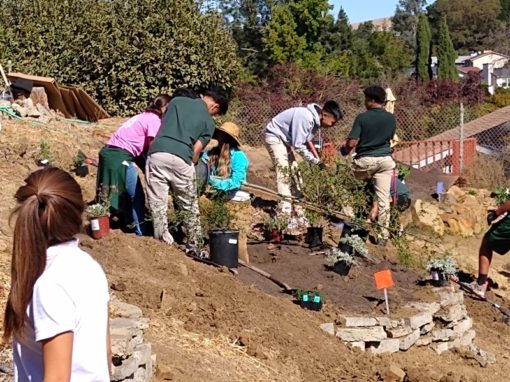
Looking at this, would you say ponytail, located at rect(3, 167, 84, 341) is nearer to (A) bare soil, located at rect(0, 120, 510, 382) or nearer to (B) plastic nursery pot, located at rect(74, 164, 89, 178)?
(A) bare soil, located at rect(0, 120, 510, 382)

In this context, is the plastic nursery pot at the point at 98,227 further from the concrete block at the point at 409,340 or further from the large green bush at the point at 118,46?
the large green bush at the point at 118,46

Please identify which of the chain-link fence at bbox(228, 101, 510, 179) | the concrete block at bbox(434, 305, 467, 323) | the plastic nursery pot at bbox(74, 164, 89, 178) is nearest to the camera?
the concrete block at bbox(434, 305, 467, 323)

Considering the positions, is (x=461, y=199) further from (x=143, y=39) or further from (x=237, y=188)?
(x=143, y=39)

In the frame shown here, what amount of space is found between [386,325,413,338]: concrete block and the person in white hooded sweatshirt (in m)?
2.86

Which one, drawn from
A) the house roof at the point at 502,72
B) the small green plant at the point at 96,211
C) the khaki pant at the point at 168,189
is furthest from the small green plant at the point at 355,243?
the house roof at the point at 502,72

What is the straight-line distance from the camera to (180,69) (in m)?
18.7

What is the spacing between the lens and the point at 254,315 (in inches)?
269

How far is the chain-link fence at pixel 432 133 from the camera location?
17188 mm

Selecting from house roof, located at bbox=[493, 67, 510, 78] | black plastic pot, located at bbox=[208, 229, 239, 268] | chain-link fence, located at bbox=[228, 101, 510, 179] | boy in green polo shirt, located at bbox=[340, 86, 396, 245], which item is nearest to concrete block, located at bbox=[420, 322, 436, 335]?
black plastic pot, located at bbox=[208, 229, 239, 268]

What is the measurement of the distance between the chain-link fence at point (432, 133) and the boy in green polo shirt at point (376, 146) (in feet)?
18.0

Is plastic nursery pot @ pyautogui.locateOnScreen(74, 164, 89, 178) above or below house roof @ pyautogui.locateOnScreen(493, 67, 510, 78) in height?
above

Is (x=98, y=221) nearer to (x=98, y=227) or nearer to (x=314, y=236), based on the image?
(x=98, y=227)

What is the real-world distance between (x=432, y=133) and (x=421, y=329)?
44.6 ft

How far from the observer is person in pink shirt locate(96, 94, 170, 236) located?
8641 mm
